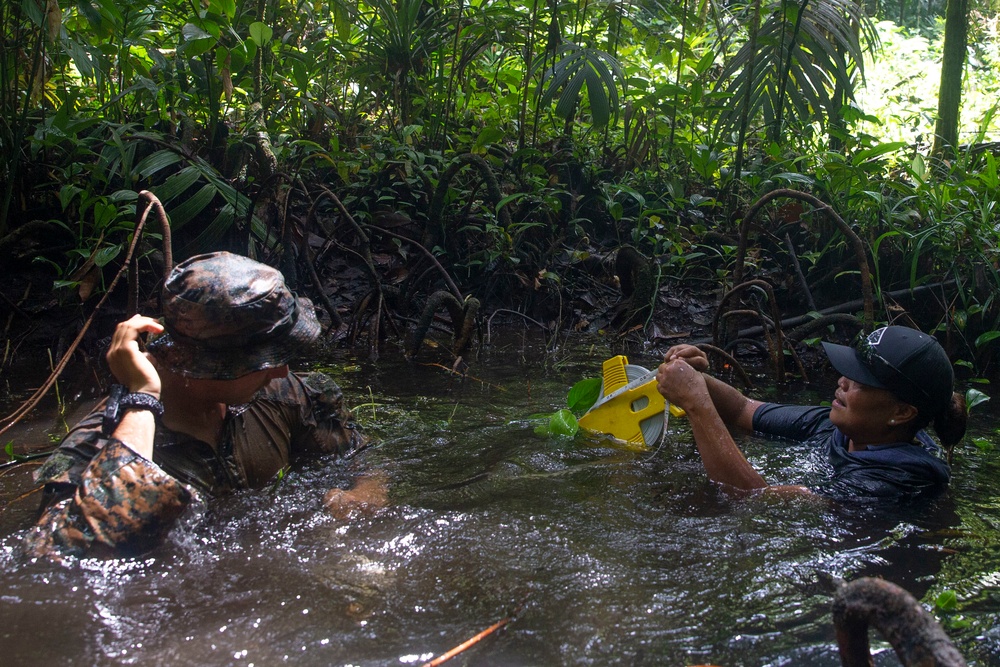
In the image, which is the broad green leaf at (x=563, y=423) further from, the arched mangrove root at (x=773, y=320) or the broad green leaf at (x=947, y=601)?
the broad green leaf at (x=947, y=601)

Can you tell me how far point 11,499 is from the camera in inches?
112

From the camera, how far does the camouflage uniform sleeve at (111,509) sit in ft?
7.06

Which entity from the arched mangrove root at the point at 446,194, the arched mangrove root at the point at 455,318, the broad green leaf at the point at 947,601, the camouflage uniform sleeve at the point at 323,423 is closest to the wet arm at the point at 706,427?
the broad green leaf at the point at 947,601

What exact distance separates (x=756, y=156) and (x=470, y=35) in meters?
2.53

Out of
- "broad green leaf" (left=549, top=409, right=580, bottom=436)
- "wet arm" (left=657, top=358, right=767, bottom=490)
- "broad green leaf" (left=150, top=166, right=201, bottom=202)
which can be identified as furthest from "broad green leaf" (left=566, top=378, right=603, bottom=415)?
"broad green leaf" (left=150, top=166, right=201, bottom=202)

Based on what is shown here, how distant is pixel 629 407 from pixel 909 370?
1.15 m

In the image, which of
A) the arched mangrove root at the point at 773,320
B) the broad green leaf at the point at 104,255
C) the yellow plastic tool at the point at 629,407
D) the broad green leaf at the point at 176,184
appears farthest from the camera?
the broad green leaf at the point at 176,184

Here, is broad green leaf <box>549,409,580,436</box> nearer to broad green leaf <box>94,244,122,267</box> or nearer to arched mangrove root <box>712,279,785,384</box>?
arched mangrove root <box>712,279,785,384</box>

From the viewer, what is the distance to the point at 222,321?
2.30 m

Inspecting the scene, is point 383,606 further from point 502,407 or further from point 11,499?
point 502,407

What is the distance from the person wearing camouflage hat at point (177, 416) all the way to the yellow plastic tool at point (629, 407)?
4.47ft

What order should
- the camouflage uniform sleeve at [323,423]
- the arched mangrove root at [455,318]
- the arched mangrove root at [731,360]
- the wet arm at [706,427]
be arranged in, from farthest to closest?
1. the arched mangrove root at [455,318]
2. the arched mangrove root at [731,360]
3. the wet arm at [706,427]
4. the camouflage uniform sleeve at [323,423]

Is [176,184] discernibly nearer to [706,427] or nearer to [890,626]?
[706,427]

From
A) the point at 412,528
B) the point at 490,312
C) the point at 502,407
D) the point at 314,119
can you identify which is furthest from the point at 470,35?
the point at 412,528
